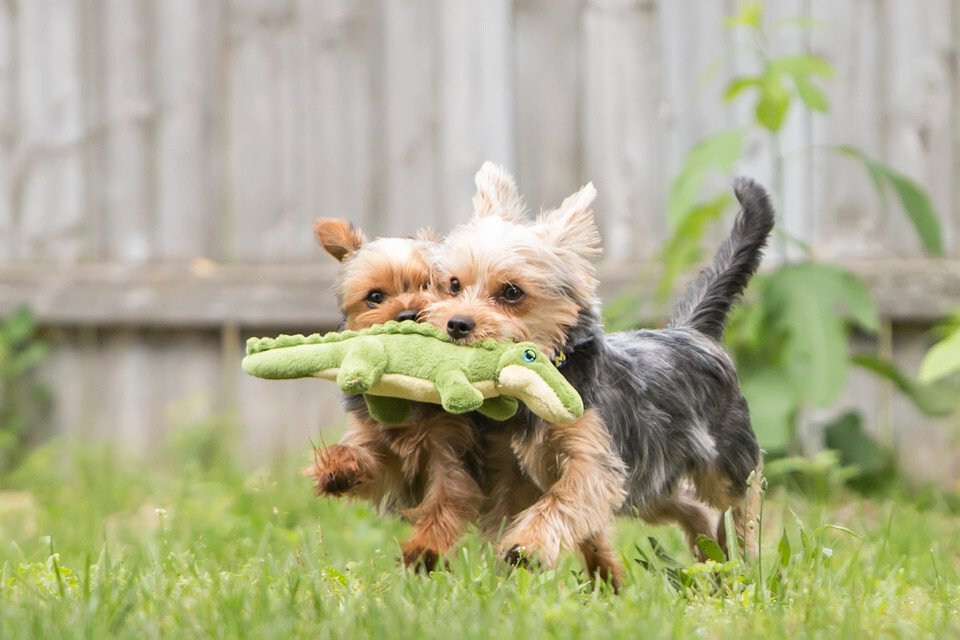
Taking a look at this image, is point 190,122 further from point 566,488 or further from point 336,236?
point 566,488

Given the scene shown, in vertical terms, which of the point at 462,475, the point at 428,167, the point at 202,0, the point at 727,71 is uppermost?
the point at 202,0

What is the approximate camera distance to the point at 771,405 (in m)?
5.73

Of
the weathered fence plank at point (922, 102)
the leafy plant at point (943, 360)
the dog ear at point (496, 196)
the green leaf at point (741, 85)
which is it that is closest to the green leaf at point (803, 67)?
the green leaf at point (741, 85)

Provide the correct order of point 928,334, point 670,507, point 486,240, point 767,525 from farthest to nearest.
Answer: point 928,334, point 767,525, point 670,507, point 486,240

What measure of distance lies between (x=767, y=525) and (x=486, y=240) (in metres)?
2.57

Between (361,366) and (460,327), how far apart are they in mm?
303

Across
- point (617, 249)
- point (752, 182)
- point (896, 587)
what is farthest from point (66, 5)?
point (896, 587)

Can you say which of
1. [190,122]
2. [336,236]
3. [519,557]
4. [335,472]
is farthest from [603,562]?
[190,122]

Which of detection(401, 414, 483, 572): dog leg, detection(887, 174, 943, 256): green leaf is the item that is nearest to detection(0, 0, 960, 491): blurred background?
detection(887, 174, 943, 256): green leaf

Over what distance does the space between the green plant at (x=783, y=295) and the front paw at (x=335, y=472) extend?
2711 millimetres

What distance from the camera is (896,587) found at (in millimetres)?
3439

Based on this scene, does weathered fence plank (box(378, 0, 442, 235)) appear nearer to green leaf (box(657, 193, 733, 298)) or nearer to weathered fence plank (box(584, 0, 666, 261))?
weathered fence plank (box(584, 0, 666, 261))

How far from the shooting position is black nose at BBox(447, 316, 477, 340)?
316 cm

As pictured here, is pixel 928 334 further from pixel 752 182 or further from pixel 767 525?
pixel 752 182
